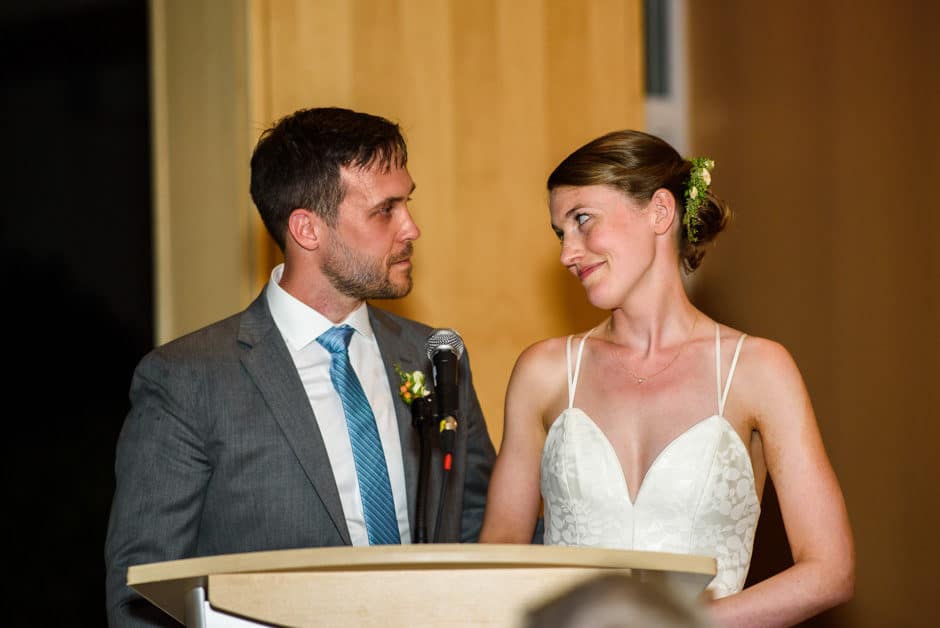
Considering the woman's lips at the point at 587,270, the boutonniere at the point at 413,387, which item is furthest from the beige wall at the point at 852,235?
the boutonniere at the point at 413,387

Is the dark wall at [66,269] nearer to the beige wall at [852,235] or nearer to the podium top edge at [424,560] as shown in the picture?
the beige wall at [852,235]

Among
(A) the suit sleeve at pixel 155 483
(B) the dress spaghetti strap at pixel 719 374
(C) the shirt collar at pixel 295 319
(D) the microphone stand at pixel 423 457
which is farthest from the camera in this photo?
(C) the shirt collar at pixel 295 319

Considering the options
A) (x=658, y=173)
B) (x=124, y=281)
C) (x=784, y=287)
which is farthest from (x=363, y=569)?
(x=784, y=287)

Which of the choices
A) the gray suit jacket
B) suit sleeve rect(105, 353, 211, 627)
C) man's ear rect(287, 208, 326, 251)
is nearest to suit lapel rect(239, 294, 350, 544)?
the gray suit jacket

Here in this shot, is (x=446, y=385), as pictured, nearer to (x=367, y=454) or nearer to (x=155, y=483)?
(x=367, y=454)

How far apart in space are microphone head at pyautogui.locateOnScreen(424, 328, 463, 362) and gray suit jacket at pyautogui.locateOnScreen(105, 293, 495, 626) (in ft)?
1.40

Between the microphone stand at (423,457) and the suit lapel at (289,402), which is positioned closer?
the microphone stand at (423,457)

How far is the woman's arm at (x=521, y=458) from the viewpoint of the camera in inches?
119

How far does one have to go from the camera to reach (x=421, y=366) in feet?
10.7

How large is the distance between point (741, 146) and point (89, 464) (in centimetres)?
343

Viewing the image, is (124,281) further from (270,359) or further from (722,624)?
(722,624)

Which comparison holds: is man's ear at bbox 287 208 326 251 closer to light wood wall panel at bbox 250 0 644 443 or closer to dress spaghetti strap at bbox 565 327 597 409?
dress spaghetti strap at bbox 565 327 597 409

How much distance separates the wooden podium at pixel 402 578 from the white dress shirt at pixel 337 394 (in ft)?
4.04

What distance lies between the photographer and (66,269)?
5.28 meters
